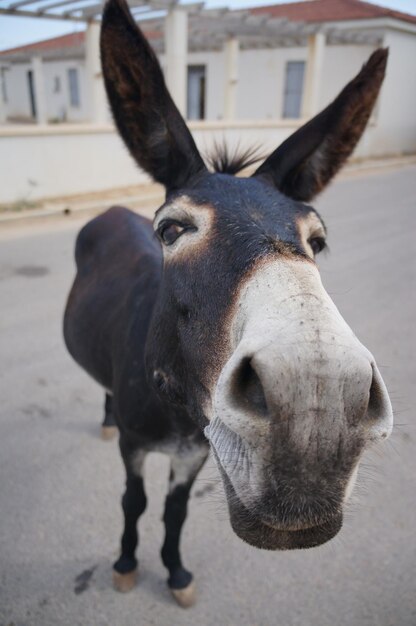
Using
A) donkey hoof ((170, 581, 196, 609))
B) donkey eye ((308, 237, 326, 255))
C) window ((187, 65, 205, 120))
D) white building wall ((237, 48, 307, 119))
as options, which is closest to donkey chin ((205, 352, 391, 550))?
donkey eye ((308, 237, 326, 255))

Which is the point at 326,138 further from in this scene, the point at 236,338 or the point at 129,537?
the point at 129,537

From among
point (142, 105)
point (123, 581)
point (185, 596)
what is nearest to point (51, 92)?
point (142, 105)

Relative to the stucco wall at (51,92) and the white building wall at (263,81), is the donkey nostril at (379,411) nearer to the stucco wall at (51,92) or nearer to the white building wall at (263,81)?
the white building wall at (263,81)

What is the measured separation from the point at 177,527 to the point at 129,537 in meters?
0.27

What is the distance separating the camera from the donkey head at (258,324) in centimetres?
90

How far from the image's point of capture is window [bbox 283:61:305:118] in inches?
778

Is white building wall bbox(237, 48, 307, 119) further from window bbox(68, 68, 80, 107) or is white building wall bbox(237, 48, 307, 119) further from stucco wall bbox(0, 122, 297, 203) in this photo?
window bbox(68, 68, 80, 107)

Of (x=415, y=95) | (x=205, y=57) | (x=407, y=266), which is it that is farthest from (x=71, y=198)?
(x=415, y=95)

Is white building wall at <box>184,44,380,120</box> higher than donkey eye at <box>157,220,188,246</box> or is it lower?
higher

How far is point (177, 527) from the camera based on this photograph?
2.34 meters

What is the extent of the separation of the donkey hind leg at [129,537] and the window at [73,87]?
29.1 metres

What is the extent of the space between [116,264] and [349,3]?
24.1 meters

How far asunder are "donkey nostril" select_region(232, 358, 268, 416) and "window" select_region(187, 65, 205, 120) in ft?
78.2

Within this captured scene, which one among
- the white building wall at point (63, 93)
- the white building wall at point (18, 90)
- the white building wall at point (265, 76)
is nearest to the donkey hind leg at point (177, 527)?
the white building wall at point (265, 76)
